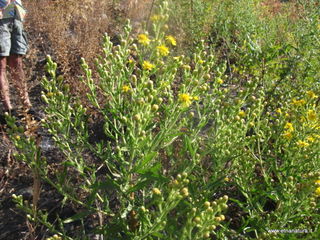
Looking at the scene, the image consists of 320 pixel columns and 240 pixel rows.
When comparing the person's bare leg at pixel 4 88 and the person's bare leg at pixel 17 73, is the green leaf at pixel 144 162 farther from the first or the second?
the person's bare leg at pixel 4 88

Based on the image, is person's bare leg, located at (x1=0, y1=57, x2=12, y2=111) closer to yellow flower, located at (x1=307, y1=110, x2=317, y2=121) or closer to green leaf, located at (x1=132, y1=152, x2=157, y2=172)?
green leaf, located at (x1=132, y1=152, x2=157, y2=172)

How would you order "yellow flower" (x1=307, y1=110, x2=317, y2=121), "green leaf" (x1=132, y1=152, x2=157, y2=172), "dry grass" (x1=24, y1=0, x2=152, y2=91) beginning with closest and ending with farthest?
"green leaf" (x1=132, y1=152, x2=157, y2=172) < "yellow flower" (x1=307, y1=110, x2=317, y2=121) < "dry grass" (x1=24, y1=0, x2=152, y2=91)

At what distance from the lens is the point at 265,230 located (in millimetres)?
1767

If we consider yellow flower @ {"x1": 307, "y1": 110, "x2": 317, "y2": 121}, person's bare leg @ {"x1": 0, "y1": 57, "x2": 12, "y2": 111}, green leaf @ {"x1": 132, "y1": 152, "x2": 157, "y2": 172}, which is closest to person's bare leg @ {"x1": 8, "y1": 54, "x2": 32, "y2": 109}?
person's bare leg @ {"x1": 0, "y1": 57, "x2": 12, "y2": 111}

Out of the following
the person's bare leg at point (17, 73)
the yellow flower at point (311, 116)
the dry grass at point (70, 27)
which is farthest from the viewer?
the dry grass at point (70, 27)

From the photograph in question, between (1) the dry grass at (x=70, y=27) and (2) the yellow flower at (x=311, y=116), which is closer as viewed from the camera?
(2) the yellow flower at (x=311, y=116)

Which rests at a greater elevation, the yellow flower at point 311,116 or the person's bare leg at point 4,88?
the yellow flower at point 311,116

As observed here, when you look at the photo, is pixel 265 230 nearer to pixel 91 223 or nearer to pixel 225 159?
pixel 225 159

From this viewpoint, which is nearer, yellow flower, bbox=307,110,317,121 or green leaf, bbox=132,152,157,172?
green leaf, bbox=132,152,157,172

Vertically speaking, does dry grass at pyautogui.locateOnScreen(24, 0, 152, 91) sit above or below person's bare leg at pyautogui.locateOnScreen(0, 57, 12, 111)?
above

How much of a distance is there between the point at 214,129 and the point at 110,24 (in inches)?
158

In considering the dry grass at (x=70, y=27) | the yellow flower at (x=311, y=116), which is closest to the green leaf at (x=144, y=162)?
the yellow flower at (x=311, y=116)

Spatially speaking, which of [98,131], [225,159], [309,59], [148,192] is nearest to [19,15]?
[98,131]

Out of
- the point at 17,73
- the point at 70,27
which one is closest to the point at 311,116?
the point at 17,73
